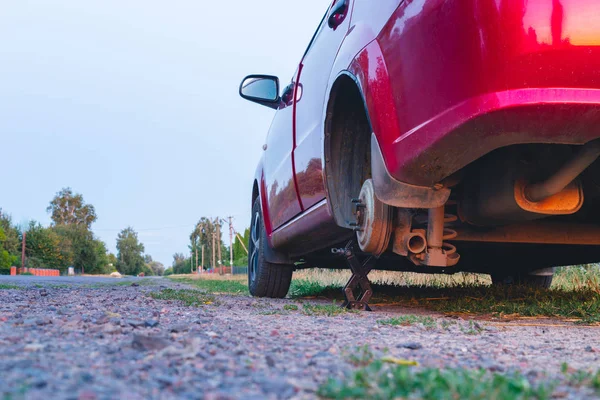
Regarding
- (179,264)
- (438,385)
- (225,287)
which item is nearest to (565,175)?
(438,385)

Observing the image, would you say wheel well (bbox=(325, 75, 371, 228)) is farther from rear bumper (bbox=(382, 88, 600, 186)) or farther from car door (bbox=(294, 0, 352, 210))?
rear bumper (bbox=(382, 88, 600, 186))

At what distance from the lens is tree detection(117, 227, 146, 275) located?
3960 inches

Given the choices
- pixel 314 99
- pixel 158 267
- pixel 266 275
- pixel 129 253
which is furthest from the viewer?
pixel 158 267

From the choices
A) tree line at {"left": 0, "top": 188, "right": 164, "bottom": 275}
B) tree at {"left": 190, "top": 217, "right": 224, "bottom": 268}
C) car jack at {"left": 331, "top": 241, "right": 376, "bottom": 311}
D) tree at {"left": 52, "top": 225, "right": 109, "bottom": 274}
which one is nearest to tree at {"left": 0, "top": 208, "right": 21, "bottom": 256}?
tree line at {"left": 0, "top": 188, "right": 164, "bottom": 275}

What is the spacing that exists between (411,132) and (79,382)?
1679 millimetres

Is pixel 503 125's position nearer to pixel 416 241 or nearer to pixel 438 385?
pixel 416 241

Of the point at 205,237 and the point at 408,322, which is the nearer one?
the point at 408,322

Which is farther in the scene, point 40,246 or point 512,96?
point 40,246

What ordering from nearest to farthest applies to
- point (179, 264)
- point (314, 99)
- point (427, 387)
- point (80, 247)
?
point (427, 387), point (314, 99), point (80, 247), point (179, 264)

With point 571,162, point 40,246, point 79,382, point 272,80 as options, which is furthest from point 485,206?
point 40,246

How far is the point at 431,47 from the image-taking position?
2.29 meters

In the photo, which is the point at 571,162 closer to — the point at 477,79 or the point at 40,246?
the point at 477,79

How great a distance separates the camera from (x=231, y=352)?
178 cm

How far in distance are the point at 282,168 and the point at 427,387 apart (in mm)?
3747
